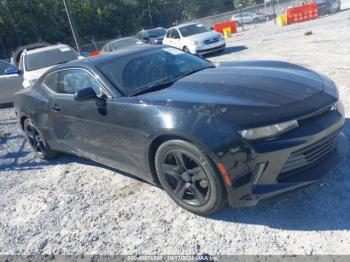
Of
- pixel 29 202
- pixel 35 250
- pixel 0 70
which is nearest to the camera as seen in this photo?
pixel 35 250

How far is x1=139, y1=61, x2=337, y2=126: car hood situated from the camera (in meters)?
2.89

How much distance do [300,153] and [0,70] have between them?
975cm

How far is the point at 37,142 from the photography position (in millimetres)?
5555

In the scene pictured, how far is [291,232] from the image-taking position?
9.51ft

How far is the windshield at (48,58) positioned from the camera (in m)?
9.82

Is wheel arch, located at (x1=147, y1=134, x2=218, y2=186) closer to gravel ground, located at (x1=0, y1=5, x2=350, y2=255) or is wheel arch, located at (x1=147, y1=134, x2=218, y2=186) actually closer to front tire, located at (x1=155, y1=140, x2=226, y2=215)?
front tire, located at (x1=155, y1=140, x2=226, y2=215)

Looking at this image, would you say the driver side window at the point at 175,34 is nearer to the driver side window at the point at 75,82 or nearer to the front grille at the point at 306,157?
the driver side window at the point at 75,82

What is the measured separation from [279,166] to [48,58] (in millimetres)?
8931

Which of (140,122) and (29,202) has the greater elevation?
(140,122)

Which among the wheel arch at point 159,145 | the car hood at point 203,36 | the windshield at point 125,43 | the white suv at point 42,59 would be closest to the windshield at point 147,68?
the wheel arch at point 159,145

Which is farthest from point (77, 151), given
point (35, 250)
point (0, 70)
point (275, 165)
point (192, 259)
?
point (0, 70)

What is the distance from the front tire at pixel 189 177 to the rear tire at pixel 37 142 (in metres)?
2.60

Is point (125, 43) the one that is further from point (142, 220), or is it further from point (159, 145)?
point (142, 220)

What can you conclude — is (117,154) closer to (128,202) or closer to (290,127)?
(128,202)
